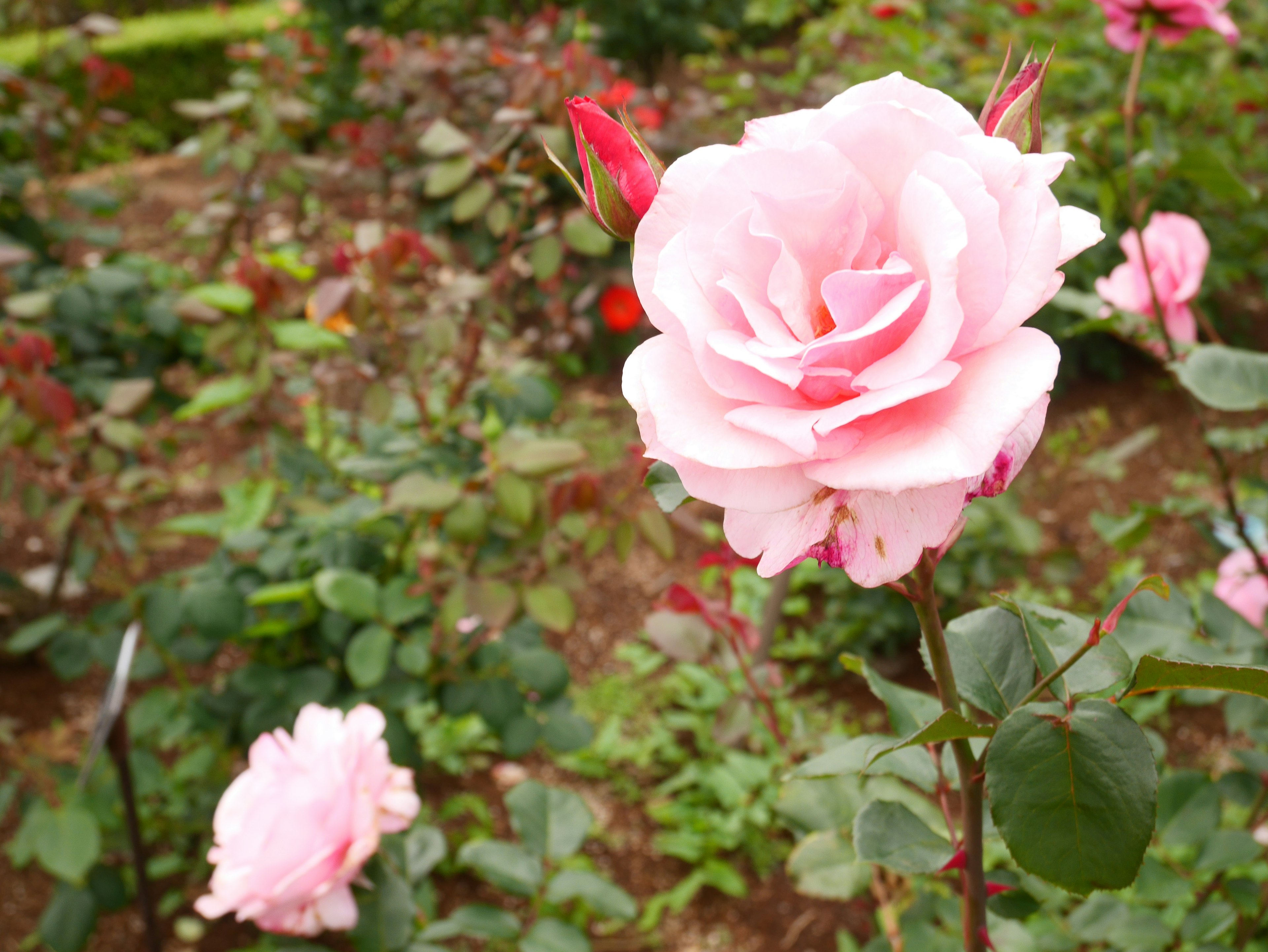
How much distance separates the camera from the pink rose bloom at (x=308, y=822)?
706 mm

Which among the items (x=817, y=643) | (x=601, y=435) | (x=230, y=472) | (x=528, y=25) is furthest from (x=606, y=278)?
(x=230, y=472)

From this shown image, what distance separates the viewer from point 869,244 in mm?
388

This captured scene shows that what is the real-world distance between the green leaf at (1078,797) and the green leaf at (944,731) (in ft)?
0.05

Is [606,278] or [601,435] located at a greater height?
[606,278]

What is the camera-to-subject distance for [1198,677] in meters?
0.38

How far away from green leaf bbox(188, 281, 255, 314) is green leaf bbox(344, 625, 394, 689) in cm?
62

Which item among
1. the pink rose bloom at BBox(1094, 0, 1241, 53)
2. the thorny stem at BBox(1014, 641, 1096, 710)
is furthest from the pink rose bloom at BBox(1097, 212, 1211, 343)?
the thorny stem at BBox(1014, 641, 1096, 710)

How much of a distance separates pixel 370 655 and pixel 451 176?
76 cm

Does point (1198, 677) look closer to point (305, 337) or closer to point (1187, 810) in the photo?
point (1187, 810)

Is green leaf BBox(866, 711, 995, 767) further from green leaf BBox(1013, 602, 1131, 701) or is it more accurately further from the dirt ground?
the dirt ground

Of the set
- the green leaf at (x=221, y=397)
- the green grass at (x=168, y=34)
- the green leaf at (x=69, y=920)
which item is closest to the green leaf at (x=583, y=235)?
the green leaf at (x=221, y=397)

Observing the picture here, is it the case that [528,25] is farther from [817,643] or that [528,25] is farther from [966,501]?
[966,501]

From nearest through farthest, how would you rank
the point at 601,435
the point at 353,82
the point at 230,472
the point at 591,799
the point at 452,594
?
the point at 452,594, the point at 230,472, the point at 591,799, the point at 601,435, the point at 353,82

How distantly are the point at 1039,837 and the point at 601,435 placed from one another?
283 centimetres
